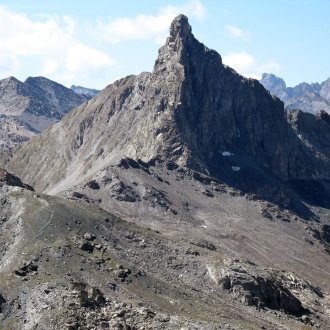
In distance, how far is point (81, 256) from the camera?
332 feet

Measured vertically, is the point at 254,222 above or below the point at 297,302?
above

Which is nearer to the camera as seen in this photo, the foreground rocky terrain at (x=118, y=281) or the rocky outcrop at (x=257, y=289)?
the foreground rocky terrain at (x=118, y=281)

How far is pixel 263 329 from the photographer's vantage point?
3755 inches

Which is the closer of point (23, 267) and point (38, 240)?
point (23, 267)

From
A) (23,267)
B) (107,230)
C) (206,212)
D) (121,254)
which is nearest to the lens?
(23,267)

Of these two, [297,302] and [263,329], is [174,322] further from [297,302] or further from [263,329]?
[297,302]

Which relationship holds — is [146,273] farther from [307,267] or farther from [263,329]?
[307,267]

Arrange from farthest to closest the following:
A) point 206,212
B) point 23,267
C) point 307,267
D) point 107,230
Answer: point 206,212, point 307,267, point 107,230, point 23,267

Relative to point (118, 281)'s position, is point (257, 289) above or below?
above

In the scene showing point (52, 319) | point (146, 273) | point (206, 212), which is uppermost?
point (206, 212)

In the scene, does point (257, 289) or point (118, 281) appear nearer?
point (118, 281)

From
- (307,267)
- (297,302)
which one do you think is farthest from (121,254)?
(307,267)

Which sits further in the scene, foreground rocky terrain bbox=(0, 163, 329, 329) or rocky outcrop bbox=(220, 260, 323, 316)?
rocky outcrop bbox=(220, 260, 323, 316)

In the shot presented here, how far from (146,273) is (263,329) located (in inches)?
794
